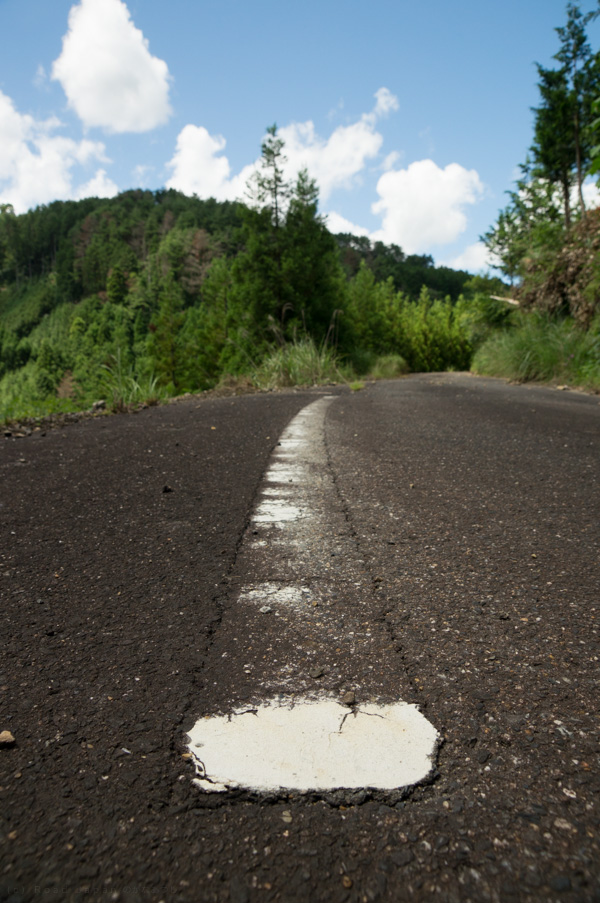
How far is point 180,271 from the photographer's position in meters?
84.1

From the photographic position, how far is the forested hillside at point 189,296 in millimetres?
20156

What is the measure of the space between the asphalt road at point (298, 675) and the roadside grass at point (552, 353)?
20.6 ft

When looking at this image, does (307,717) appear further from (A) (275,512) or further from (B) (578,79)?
(B) (578,79)

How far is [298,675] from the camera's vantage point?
1205 millimetres

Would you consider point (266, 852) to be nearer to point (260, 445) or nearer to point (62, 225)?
point (260, 445)

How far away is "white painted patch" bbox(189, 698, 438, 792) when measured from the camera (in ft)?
3.00

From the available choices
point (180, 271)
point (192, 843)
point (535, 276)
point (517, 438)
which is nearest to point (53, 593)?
point (192, 843)

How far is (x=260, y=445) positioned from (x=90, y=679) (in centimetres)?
263

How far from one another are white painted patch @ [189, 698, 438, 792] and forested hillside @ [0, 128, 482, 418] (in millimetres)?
3888

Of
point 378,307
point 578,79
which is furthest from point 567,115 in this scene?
point 378,307

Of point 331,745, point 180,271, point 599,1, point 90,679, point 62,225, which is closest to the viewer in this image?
point 331,745

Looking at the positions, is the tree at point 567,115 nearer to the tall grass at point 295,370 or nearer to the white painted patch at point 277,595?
the tall grass at point 295,370

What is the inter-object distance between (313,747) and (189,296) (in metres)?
88.8

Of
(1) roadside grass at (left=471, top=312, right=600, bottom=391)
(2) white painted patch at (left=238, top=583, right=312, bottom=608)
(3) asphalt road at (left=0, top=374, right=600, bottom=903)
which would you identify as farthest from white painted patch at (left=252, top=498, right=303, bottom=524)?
(1) roadside grass at (left=471, top=312, right=600, bottom=391)
